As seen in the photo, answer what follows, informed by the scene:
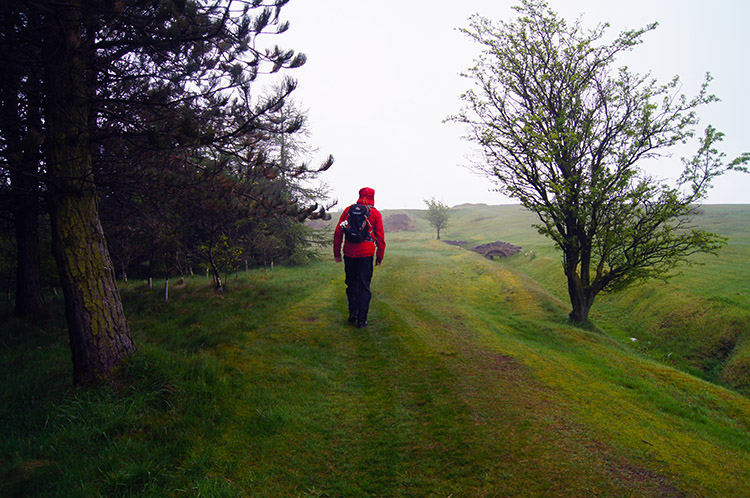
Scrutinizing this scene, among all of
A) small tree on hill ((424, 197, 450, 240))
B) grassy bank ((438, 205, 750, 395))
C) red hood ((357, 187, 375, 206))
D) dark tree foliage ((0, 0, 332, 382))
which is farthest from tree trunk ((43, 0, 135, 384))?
small tree on hill ((424, 197, 450, 240))

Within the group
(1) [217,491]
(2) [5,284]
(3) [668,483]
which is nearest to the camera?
(1) [217,491]

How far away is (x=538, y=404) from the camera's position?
4.87 metres

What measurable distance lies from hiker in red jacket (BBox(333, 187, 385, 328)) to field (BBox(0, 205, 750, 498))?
2.47 ft

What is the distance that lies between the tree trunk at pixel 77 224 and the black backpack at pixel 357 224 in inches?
184

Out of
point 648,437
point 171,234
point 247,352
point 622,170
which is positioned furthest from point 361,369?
point 622,170

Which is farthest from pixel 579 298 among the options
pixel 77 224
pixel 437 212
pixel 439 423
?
pixel 437 212

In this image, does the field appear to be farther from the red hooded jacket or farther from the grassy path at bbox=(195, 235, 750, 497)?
the red hooded jacket

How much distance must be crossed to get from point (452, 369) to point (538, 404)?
148 cm

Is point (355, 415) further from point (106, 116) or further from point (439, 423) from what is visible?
point (106, 116)

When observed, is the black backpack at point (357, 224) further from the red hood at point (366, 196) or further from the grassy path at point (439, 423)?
the grassy path at point (439, 423)

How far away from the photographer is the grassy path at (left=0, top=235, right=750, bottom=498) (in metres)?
3.38

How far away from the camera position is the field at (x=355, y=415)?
340 cm

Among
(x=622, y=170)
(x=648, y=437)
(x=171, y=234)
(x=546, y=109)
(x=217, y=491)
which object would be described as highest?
(x=546, y=109)

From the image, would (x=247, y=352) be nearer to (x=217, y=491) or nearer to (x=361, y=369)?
(x=361, y=369)
